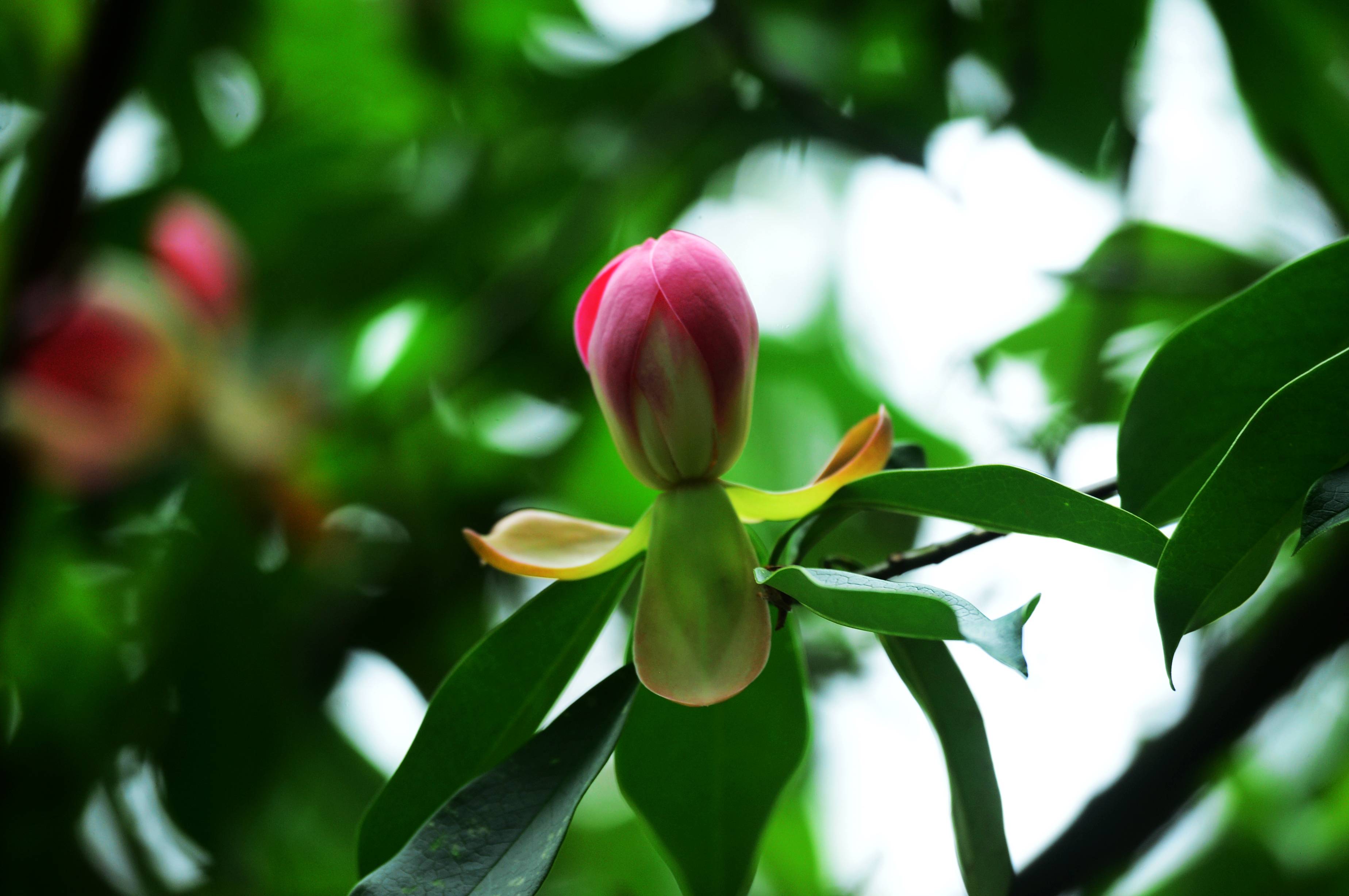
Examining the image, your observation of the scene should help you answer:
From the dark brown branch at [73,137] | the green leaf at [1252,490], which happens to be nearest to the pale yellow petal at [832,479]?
the green leaf at [1252,490]

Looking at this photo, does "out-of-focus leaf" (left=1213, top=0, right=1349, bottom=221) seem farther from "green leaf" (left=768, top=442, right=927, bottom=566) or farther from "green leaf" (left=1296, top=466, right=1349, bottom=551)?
"green leaf" (left=1296, top=466, right=1349, bottom=551)

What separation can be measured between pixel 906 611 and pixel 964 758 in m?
0.11

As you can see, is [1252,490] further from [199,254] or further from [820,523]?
[199,254]

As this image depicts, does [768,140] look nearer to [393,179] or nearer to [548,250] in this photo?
[548,250]

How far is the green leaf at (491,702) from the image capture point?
43cm

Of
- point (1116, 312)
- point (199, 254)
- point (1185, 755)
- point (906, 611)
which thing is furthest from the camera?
point (199, 254)

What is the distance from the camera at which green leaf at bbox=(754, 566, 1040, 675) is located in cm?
28

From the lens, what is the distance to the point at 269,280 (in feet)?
4.43

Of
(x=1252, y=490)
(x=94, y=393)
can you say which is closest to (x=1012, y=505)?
(x=1252, y=490)

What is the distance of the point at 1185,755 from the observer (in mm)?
691

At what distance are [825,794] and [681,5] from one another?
880 millimetres

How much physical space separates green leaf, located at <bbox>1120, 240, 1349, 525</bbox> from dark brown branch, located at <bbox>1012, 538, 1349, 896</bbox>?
327 mm

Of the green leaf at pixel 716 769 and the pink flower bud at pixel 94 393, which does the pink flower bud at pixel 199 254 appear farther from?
the green leaf at pixel 716 769

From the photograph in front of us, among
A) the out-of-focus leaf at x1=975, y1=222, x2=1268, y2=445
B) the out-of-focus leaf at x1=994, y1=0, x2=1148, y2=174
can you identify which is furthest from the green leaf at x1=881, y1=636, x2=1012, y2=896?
the out-of-focus leaf at x1=994, y1=0, x2=1148, y2=174
